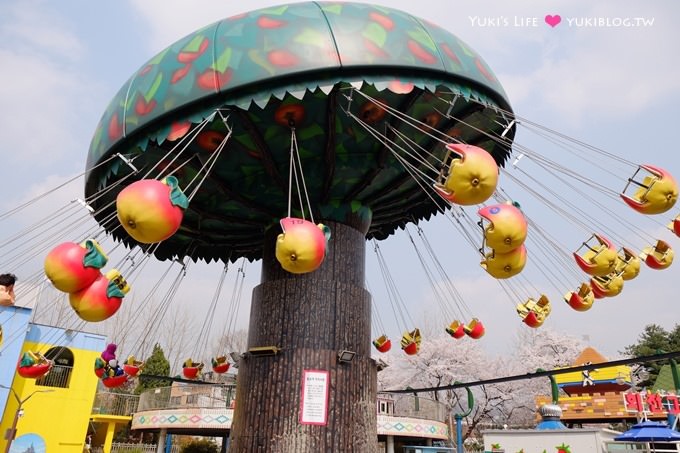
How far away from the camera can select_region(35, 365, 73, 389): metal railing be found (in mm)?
20828

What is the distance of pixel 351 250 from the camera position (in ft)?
25.7

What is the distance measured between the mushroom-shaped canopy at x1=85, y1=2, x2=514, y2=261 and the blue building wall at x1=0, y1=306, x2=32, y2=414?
1408cm

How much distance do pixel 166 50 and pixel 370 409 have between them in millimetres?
5623

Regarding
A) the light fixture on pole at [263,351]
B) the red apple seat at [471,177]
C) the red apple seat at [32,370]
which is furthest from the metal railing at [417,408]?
the red apple seat at [471,177]

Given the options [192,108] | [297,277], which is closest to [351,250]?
[297,277]

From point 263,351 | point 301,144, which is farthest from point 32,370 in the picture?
point 301,144

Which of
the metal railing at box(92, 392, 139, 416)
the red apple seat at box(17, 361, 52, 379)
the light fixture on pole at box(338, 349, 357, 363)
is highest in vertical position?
the metal railing at box(92, 392, 139, 416)

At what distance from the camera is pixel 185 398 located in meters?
21.4

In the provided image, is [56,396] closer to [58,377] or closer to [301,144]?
[58,377]

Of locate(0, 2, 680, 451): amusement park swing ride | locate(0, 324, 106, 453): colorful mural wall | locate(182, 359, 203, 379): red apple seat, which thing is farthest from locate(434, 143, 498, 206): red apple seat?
locate(0, 324, 106, 453): colorful mural wall

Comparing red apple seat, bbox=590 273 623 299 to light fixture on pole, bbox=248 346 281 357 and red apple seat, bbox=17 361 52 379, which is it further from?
red apple seat, bbox=17 361 52 379

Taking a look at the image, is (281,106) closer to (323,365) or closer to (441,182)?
(441,182)

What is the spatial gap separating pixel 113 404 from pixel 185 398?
32.6 feet

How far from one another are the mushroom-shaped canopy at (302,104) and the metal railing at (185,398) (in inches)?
584
